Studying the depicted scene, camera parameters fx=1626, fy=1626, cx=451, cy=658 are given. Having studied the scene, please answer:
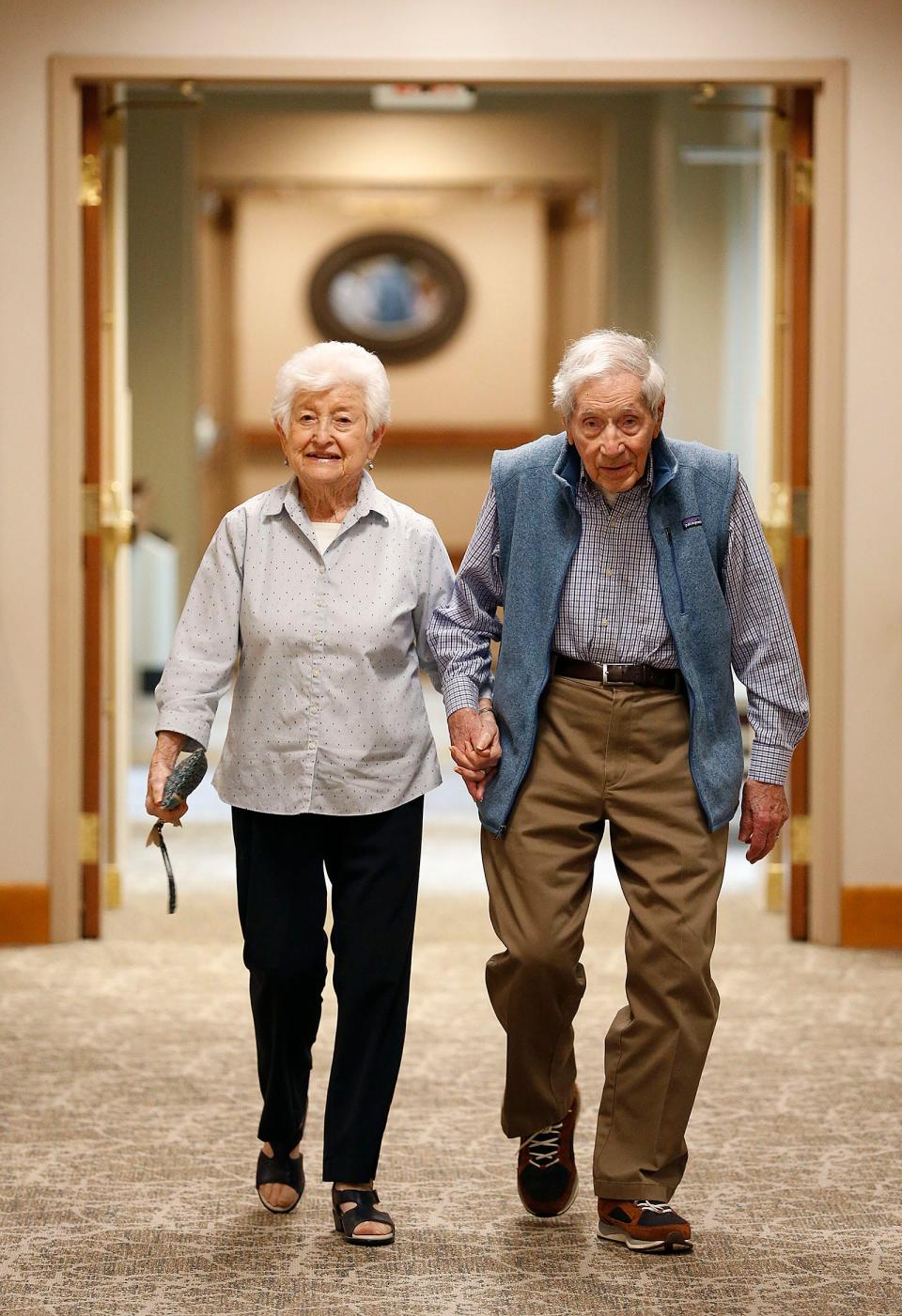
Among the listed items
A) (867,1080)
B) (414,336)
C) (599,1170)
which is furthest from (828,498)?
(414,336)

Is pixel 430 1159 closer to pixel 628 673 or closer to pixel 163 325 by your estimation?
pixel 628 673

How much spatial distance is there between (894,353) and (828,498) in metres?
0.41

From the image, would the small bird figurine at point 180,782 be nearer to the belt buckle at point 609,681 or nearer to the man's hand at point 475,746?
the man's hand at point 475,746

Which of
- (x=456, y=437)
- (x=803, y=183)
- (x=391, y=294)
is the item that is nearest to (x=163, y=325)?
(x=391, y=294)

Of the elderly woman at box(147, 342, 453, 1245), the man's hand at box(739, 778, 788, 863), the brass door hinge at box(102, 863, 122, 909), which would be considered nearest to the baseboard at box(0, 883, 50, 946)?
the brass door hinge at box(102, 863, 122, 909)

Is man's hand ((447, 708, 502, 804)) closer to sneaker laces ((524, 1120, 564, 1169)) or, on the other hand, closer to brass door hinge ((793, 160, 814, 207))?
sneaker laces ((524, 1120, 564, 1169))

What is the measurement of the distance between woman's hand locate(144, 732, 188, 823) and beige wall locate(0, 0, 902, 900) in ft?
6.35

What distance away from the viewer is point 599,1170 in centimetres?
243

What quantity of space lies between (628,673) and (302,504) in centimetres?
56

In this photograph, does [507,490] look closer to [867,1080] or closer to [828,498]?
[867,1080]

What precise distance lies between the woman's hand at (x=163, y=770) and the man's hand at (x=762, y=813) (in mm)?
848

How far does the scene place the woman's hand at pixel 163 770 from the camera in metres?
2.38

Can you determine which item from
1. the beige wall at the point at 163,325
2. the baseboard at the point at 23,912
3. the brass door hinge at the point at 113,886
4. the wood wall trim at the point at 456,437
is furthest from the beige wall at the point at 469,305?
the baseboard at the point at 23,912

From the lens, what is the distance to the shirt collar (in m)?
2.45
